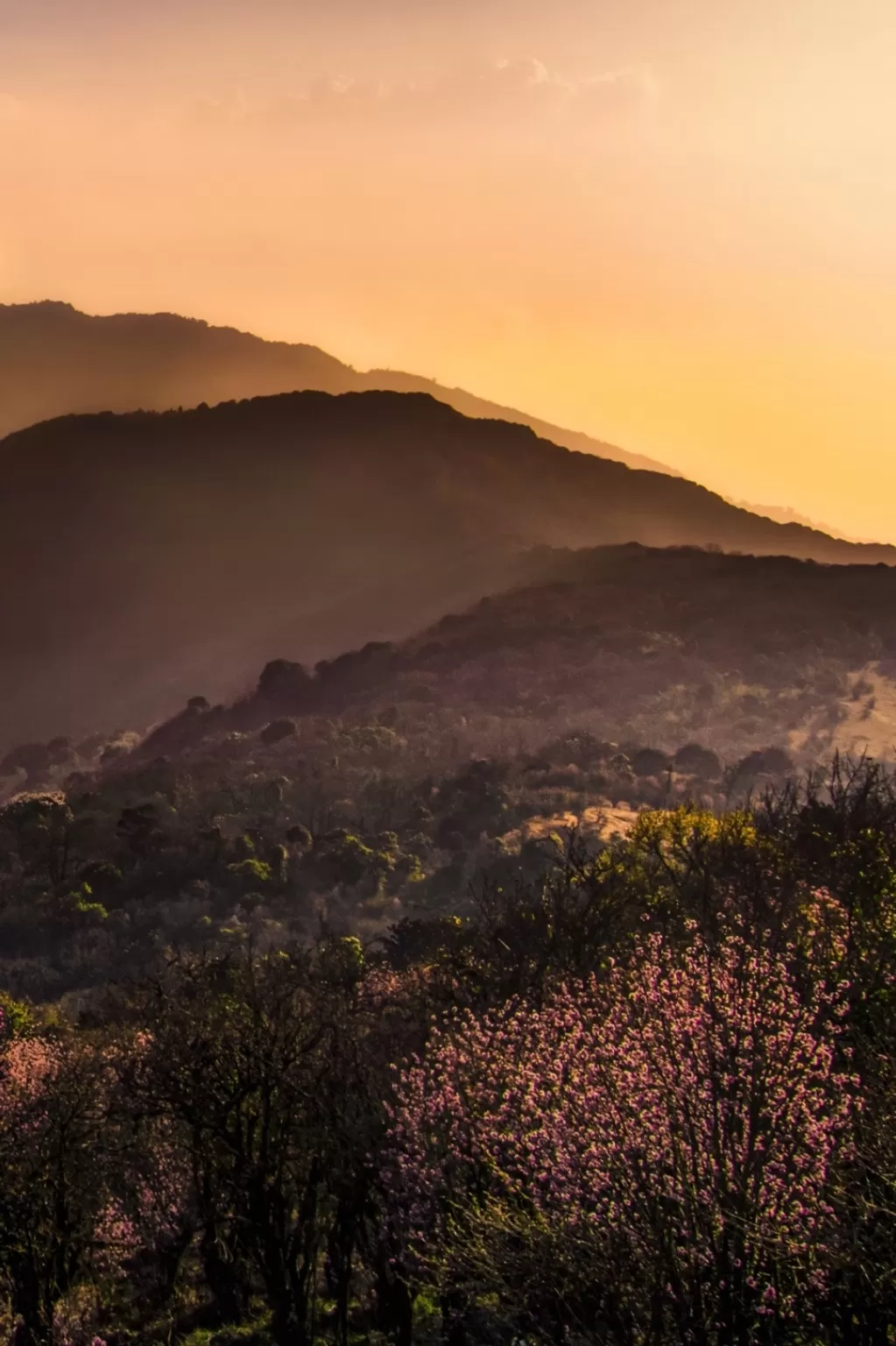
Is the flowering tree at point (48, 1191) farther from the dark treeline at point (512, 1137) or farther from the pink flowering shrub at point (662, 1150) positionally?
the pink flowering shrub at point (662, 1150)

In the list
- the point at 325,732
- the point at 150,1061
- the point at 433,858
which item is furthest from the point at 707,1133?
the point at 325,732

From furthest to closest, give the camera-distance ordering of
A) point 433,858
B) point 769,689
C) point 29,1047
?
point 769,689, point 433,858, point 29,1047

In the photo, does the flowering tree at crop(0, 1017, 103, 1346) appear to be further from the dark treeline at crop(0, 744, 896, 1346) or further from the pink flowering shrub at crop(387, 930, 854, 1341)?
the pink flowering shrub at crop(387, 930, 854, 1341)

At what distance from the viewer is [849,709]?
179625 millimetres

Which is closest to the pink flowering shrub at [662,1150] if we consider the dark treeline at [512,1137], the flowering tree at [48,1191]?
the dark treeline at [512,1137]

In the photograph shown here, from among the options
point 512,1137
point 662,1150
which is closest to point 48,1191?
point 512,1137

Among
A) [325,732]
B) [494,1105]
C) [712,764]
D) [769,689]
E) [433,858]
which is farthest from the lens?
[769,689]

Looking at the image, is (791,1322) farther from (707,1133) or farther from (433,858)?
(433,858)

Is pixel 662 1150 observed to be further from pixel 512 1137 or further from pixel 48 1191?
pixel 48 1191

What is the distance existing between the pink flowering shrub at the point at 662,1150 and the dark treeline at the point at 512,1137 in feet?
0.28

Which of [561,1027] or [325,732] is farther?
[325,732]

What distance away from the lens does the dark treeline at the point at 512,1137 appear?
17547 mm

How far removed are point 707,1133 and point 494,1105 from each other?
6.49 metres

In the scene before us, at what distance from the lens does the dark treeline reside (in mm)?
17547
